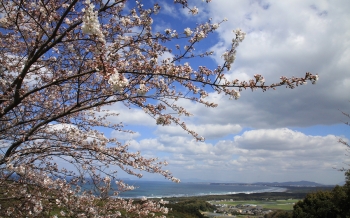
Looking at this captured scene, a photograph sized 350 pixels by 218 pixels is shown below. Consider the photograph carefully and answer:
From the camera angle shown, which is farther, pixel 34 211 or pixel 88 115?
pixel 88 115

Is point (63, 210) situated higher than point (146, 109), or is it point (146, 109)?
point (146, 109)

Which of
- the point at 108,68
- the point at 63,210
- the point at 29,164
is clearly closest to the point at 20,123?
the point at 29,164

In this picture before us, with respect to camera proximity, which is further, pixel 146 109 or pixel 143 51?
pixel 143 51

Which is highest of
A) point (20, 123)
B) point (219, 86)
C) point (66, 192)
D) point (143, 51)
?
point (143, 51)

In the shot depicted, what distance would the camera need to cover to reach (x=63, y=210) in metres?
4.37

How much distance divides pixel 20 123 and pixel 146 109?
2.00 metres

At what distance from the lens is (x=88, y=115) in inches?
208

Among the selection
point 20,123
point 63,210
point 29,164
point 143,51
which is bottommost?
point 63,210

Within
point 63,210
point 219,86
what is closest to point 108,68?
point 219,86

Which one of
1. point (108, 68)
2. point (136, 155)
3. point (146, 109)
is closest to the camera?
point (108, 68)

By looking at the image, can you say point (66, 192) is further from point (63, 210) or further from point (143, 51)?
point (143, 51)

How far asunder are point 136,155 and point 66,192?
1.27 meters

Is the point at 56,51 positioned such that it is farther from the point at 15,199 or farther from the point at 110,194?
the point at 110,194

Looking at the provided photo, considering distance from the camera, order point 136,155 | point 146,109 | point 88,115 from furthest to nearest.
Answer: point 88,115
point 136,155
point 146,109
